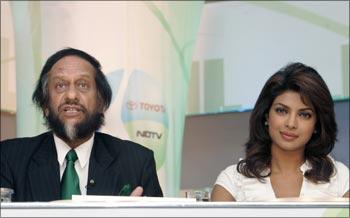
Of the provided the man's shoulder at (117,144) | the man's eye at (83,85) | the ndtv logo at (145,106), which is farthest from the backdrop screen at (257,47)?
the man's eye at (83,85)

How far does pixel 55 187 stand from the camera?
7.57 feet

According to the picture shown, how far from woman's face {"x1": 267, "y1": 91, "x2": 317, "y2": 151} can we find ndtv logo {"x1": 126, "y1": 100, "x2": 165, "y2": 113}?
99cm

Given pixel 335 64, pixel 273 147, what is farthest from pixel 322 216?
pixel 335 64

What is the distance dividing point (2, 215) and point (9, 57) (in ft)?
10.8

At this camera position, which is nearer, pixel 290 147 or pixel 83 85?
pixel 290 147

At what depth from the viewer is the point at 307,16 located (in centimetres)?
442

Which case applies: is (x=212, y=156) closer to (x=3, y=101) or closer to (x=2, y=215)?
(x=3, y=101)

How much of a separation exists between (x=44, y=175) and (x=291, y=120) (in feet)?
2.66

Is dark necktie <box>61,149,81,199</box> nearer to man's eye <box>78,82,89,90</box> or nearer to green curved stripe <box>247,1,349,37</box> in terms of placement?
man's eye <box>78,82,89,90</box>

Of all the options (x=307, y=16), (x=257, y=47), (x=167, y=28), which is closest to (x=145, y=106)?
(x=167, y=28)

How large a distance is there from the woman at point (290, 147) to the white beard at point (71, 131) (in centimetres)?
50

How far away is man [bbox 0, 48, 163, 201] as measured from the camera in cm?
233

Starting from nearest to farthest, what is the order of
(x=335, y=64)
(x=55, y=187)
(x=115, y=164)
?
1. (x=55, y=187)
2. (x=115, y=164)
3. (x=335, y=64)

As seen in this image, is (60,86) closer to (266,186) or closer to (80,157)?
(80,157)
